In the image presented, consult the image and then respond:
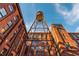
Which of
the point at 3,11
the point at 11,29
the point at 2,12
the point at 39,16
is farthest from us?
the point at 11,29

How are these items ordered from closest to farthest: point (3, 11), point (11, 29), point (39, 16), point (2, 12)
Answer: point (39, 16) < point (2, 12) < point (3, 11) < point (11, 29)

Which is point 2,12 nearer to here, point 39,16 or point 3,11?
point 3,11

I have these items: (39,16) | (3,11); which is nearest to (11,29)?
(3,11)

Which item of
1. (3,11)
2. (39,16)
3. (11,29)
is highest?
(39,16)

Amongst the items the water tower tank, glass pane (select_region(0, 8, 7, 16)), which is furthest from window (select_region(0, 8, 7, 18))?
the water tower tank

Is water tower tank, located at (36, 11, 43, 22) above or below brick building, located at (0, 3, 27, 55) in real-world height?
above

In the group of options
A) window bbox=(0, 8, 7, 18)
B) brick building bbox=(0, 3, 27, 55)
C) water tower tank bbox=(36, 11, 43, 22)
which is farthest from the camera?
window bbox=(0, 8, 7, 18)

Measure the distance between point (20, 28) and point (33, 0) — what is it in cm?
532

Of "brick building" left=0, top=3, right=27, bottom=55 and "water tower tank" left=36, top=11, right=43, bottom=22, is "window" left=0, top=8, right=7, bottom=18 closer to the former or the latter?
"brick building" left=0, top=3, right=27, bottom=55

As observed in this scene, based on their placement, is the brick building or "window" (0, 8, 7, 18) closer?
the brick building

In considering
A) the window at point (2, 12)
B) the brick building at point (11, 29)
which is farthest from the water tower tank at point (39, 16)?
the window at point (2, 12)

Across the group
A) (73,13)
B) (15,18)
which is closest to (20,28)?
(15,18)

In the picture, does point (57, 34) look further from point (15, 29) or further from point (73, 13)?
point (73, 13)

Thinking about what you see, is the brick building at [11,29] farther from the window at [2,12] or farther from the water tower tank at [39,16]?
the water tower tank at [39,16]
